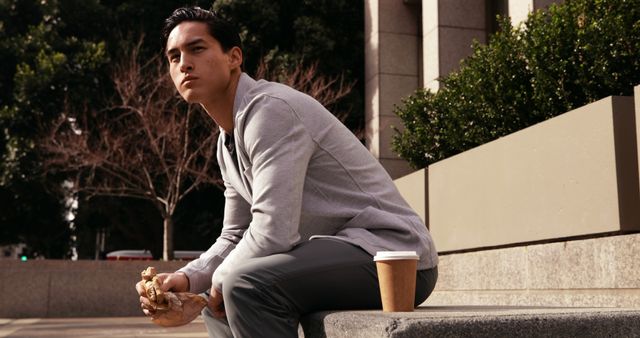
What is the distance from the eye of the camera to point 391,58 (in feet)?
48.9

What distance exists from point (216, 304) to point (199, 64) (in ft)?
2.97

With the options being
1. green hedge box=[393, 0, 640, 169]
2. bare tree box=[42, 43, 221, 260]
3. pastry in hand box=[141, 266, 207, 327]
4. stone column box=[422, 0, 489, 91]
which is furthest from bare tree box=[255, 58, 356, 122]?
pastry in hand box=[141, 266, 207, 327]

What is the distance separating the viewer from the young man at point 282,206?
2354 mm

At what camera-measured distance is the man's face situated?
278cm

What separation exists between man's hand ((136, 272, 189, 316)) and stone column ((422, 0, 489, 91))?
33.3 ft

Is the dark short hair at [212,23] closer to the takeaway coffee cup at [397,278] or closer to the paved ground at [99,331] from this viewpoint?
the takeaway coffee cup at [397,278]

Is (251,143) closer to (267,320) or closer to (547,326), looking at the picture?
(267,320)

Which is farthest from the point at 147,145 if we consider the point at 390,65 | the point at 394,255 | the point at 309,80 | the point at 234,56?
the point at 394,255

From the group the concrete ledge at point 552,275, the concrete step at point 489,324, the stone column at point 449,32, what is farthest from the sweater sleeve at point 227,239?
the stone column at point 449,32

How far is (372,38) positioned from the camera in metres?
15.1

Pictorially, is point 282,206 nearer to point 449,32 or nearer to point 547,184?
point 547,184

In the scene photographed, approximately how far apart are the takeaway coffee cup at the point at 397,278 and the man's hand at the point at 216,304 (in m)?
0.57

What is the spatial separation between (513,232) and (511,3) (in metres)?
5.39

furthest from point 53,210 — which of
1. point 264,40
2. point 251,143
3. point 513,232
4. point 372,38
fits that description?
point 251,143
